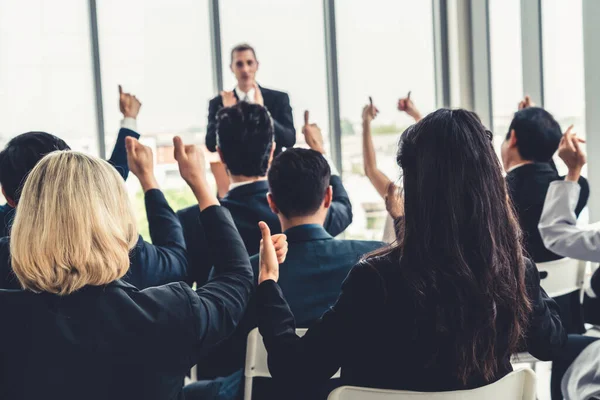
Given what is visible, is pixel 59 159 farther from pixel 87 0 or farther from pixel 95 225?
pixel 87 0

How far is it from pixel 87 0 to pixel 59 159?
4.40m

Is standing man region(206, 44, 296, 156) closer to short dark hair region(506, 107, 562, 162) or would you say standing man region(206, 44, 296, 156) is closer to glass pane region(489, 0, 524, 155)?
glass pane region(489, 0, 524, 155)

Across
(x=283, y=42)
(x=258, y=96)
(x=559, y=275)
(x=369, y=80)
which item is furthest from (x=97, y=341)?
(x=369, y=80)

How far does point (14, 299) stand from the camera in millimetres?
1412

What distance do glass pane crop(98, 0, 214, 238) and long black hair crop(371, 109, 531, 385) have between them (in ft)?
13.7

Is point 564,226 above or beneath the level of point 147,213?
beneath

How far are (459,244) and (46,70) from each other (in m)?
4.53

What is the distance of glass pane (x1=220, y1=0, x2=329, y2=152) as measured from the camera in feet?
19.1

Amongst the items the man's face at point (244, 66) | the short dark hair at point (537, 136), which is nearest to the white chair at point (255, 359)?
the short dark hair at point (537, 136)

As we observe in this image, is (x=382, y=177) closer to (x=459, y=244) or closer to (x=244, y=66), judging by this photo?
(x=459, y=244)

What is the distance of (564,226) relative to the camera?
2.64 metres

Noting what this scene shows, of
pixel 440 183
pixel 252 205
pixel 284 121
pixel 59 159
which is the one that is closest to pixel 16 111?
pixel 284 121

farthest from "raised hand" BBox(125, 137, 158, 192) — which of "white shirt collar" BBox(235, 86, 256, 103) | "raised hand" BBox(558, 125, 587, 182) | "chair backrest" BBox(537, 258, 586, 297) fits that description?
"white shirt collar" BBox(235, 86, 256, 103)

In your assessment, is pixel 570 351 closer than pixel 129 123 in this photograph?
Yes
